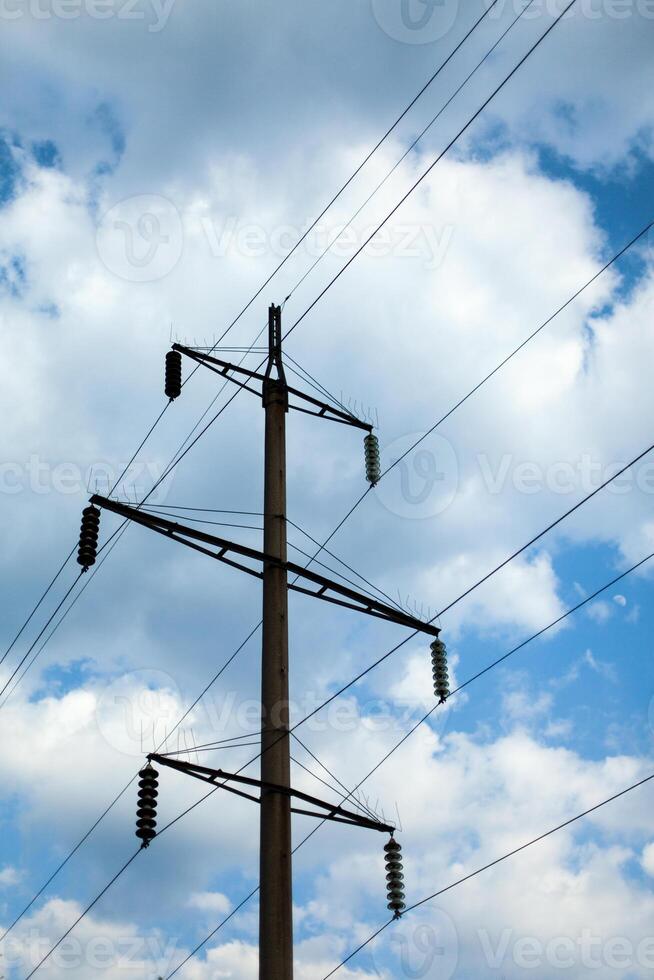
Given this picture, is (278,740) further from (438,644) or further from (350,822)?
(438,644)

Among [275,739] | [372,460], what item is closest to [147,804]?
[275,739]

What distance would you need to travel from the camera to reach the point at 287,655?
49.6 feet

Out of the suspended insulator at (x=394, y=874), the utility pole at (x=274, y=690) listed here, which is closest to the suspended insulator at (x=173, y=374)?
the utility pole at (x=274, y=690)

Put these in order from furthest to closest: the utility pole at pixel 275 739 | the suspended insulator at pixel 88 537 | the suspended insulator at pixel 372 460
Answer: the suspended insulator at pixel 372 460, the suspended insulator at pixel 88 537, the utility pole at pixel 275 739

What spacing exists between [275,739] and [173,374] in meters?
7.40

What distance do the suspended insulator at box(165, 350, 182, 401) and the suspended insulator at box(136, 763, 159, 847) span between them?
728cm

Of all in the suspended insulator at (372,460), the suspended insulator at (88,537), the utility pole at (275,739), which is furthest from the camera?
the suspended insulator at (372,460)

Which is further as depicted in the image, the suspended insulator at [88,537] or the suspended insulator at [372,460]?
the suspended insulator at [372,460]

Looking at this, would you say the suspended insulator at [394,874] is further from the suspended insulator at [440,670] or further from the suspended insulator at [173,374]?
the suspended insulator at [173,374]

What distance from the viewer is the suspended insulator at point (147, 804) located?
13898 mm

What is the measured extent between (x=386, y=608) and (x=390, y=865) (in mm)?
3862

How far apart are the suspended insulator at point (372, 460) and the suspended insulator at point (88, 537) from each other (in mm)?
5102

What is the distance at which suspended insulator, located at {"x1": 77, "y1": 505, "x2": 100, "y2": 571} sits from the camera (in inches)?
613

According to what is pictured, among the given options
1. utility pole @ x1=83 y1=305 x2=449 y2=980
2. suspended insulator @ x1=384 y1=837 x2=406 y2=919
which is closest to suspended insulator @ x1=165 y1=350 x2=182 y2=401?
utility pole @ x1=83 y1=305 x2=449 y2=980
